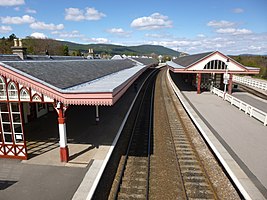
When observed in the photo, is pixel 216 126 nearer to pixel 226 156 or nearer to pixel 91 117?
pixel 226 156

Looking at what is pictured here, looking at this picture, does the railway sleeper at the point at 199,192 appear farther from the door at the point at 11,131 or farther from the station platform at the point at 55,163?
the door at the point at 11,131

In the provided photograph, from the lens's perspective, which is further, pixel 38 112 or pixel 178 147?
pixel 38 112

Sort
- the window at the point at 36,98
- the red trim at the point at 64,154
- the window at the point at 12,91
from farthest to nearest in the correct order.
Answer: the red trim at the point at 64,154
the window at the point at 12,91
the window at the point at 36,98

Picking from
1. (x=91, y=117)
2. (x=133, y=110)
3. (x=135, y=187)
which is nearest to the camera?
(x=135, y=187)

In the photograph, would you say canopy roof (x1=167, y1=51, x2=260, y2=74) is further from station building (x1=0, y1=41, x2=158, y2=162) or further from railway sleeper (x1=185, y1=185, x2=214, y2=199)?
railway sleeper (x1=185, y1=185, x2=214, y2=199)

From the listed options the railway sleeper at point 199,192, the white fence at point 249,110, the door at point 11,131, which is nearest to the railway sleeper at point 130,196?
the railway sleeper at point 199,192

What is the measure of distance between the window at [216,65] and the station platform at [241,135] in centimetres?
639

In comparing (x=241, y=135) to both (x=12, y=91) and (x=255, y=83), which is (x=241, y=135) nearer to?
(x=12, y=91)

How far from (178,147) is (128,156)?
3.23 metres

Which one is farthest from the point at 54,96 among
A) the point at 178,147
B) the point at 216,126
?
the point at 216,126

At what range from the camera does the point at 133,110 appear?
69.8 feet

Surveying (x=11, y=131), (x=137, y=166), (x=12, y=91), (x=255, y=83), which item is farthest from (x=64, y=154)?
(x=255, y=83)

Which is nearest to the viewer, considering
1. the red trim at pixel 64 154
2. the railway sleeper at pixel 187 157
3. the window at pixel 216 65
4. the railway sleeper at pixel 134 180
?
the railway sleeper at pixel 134 180

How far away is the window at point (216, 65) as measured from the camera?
2653 centimetres
